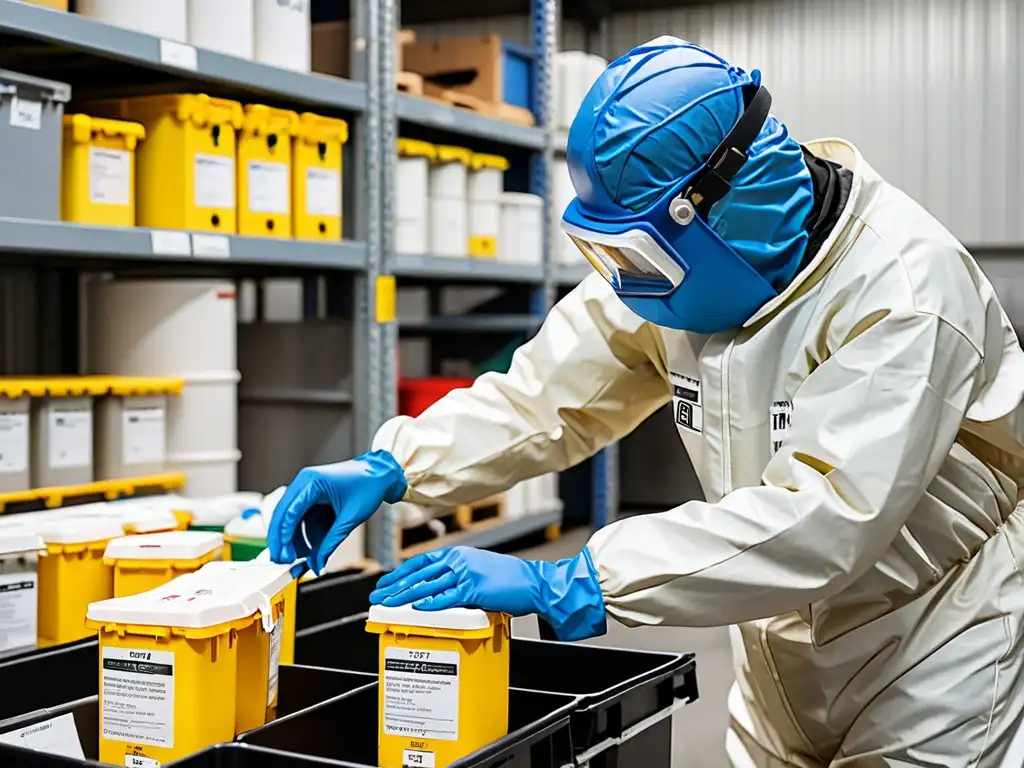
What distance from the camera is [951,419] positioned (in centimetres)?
143

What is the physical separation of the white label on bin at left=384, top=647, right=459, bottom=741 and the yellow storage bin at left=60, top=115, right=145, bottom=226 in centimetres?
185

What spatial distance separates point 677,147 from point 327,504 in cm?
76

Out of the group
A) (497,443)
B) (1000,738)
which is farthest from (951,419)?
(497,443)

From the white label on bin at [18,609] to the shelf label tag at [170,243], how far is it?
1150 millimetres

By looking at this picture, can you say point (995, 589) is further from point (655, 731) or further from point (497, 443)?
point (497, 443)

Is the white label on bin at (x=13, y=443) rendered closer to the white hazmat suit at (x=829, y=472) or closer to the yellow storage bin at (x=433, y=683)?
the white hazmat suit at (x=829, y=472)

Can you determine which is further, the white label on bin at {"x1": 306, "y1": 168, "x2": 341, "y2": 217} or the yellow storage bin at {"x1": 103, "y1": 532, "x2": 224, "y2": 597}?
the white label on bin at {"x1": 306, "y1": 168, "x2": 341, "y2": 217}

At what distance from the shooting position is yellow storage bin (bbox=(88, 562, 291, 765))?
129 centimetres

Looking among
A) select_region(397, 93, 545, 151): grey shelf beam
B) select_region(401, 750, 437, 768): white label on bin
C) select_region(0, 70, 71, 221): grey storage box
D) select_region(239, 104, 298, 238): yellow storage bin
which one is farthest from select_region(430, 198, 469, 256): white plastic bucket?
select_region(401, 750, 437, 768): white label on bin

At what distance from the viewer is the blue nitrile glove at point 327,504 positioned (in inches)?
67.1

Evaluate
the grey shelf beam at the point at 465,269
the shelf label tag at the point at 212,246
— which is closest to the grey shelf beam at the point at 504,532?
the grey shelf beam at the point at 465,269

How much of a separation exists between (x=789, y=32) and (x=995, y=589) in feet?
16.5

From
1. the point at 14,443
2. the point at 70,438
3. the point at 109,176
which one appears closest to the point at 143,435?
the point at 70,438

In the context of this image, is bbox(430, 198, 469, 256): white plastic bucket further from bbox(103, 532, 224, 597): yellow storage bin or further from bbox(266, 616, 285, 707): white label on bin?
bbox(266, 616, 285, 707): white label on bin
